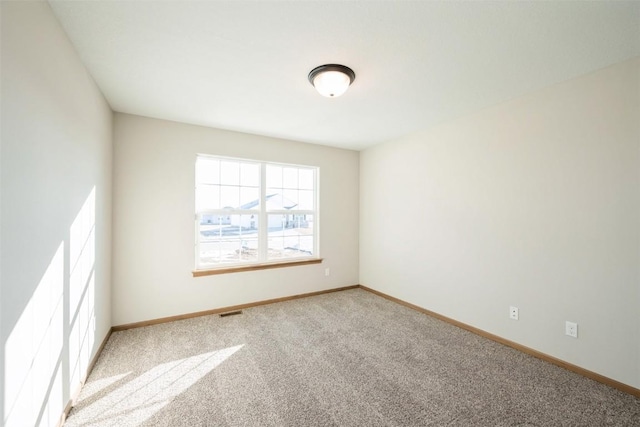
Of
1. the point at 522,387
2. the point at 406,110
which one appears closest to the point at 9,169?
the point at 406,110

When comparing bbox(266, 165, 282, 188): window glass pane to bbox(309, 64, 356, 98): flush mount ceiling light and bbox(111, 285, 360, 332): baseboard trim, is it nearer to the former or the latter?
bbox(111, 285, 360, 332): baseboard trim

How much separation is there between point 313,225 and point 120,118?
2.81 meters

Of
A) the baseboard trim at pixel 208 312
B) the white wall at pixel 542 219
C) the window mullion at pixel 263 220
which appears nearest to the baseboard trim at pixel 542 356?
the white wall at pixel 542 219

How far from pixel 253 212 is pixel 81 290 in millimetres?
2113

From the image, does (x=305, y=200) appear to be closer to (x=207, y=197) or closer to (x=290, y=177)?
(x=290, y=177)

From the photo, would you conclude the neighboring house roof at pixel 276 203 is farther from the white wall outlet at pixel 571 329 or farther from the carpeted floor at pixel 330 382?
the white wall outlet at pixel 571 329

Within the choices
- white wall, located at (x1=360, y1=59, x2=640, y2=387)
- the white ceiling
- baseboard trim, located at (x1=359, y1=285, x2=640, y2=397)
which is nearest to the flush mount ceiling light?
the white ceiling

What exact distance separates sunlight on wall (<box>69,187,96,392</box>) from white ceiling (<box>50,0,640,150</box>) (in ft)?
3.84

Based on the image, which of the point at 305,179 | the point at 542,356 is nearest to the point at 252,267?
the point at 305,179

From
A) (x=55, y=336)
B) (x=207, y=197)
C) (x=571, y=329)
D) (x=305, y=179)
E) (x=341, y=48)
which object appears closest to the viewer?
(x=55, y=336)

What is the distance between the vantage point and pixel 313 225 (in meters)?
4.37

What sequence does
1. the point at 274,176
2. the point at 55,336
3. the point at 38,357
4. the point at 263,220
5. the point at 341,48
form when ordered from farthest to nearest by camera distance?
the point at 274,176 < the point at 263,220 < the point at 341,48 < the point at 55,336 < the point at 38,357

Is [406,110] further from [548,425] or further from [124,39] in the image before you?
[548,425]

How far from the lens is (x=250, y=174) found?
12.6ft
